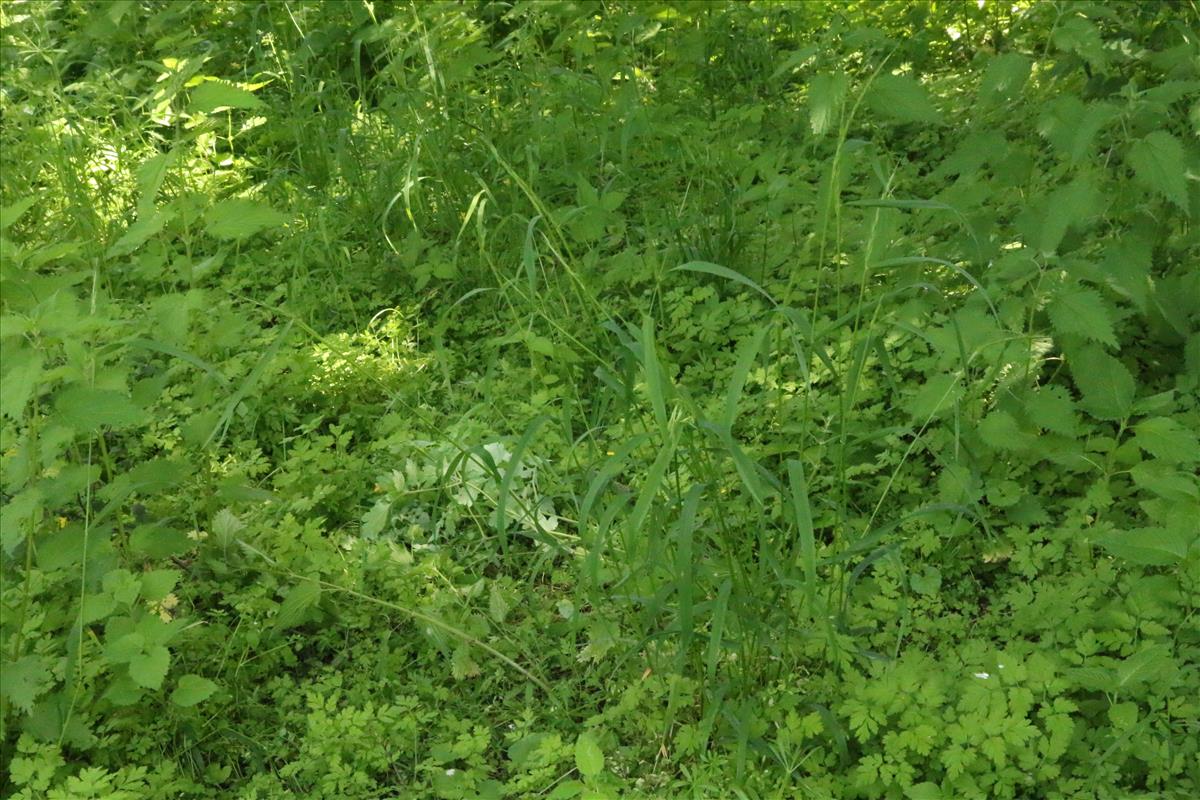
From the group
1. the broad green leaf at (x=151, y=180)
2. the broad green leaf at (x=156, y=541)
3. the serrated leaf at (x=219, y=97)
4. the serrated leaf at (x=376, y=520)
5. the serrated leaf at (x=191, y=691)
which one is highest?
the serrated leaf at (x=219, y=97)

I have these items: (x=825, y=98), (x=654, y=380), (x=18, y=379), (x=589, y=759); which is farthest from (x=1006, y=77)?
(x=18, y=379)

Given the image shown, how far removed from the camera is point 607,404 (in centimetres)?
326

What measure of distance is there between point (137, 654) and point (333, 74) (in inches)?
134

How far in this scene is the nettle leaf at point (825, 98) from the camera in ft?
9.31

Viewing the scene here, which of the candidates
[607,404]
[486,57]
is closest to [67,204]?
[486,57]

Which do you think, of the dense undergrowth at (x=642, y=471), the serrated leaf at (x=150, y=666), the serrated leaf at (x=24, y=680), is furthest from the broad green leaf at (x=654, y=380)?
the serrated leaf at (x=24, y=680)

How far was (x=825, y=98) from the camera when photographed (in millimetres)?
2912

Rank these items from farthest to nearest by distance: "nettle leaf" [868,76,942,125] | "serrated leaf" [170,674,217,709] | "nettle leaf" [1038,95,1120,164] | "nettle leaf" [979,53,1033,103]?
"nettle leaf" [979,53,1033,103] → "nettle leaf" [868,76,942,125] → "nettle leaf" [1038,95,1120,164] → "serrated leaf" [170,674,217,709]

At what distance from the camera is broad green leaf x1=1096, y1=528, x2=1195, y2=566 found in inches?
101

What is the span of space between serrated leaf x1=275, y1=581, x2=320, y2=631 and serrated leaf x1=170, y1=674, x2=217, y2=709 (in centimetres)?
21

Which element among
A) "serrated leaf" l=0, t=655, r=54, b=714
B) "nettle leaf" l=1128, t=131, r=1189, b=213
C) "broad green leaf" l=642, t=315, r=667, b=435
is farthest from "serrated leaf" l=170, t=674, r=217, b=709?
"nettle leaf" l=1128, t=131, r=1189, b=213

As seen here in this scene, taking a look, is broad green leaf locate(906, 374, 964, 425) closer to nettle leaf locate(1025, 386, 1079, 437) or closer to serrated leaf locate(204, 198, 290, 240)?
nettle leaf locate(1025, 386, 1079, 437)

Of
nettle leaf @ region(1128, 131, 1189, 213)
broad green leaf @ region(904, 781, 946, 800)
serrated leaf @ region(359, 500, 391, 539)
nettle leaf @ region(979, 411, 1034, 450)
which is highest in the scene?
nettle leaf @ region(1128, 131, 1189, 213)

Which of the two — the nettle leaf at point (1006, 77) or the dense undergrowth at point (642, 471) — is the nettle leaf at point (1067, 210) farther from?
the nettle leaf at point (1006, 77)
